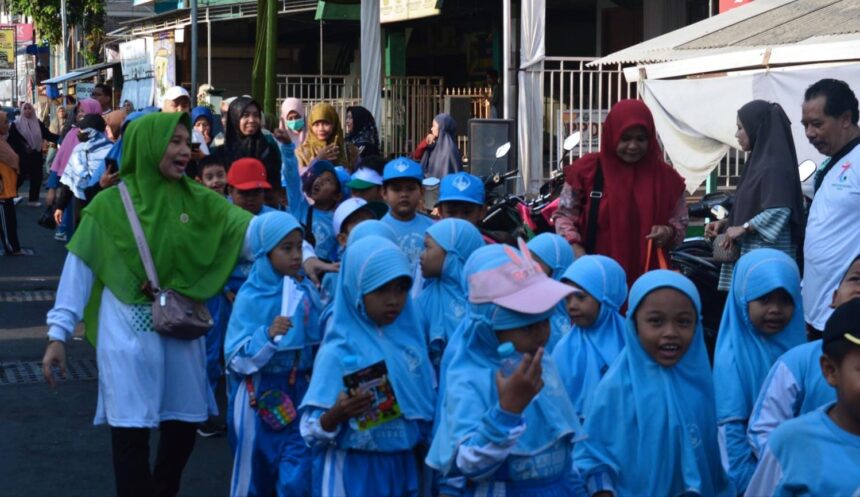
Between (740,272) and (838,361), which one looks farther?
(740,272)

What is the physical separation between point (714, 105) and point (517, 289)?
714cm

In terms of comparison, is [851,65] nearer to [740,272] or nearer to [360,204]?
[360,204]

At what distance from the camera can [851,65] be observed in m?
9.62

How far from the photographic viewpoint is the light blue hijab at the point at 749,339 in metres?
5.52

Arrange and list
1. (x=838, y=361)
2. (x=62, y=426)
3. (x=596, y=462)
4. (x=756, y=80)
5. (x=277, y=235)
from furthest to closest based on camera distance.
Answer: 1. (x=756, y=80)
2. (x=62, y=426)
3. (x=277, y=235)
4. (x=596, y=462)
5. (x=838, y=361)

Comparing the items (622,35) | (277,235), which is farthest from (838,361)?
(622,35)

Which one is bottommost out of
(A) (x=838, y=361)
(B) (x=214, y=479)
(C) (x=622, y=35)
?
(B) (x=214, y=479)

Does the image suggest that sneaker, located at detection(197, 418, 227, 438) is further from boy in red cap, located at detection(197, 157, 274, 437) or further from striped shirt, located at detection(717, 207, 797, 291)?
striped shirt, located at detection(717, 207, 797, 291)

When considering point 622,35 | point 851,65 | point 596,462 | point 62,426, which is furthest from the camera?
point 622,35

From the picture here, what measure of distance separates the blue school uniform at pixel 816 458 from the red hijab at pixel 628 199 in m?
3.73

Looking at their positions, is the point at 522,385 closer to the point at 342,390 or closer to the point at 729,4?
the point at 342,390

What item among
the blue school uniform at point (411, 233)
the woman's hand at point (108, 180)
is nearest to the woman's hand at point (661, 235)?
the blue school uniform at point (411, 233)

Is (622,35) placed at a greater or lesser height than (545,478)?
greater

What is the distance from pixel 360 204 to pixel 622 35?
54.9ft
